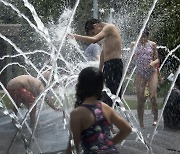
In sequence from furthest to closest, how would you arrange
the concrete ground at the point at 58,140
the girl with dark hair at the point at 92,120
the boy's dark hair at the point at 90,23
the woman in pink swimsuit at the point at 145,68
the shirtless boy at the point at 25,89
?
the woman in pink swimsuit at the point at 145,68, the shirtless boy at the point at 25,89, the boy's dark hair at the point at 90,23, the concrete ground at the point at 58,140, the girl with dark hair at the point at 92,120

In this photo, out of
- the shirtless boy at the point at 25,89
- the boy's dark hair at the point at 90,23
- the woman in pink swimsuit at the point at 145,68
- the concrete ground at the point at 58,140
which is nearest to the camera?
the concrete ground at the point at 58,140

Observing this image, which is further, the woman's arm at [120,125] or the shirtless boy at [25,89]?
the shirtless boy at [25,89]

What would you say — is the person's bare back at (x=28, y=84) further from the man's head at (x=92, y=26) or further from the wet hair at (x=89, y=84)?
the wet hair at (x=89, y=84)

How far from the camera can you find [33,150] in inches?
238

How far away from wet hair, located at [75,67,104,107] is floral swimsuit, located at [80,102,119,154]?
0.08 m

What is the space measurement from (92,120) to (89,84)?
0.75 ft

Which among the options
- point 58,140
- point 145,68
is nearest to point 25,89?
point 58,140

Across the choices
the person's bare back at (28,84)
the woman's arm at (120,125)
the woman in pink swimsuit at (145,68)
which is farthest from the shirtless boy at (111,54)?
the woman's arm at (120,125)

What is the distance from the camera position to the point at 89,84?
3477 mm

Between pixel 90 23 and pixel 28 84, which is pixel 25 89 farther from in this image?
pixel 90 23

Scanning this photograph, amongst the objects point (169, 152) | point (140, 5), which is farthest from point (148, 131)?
point (140, 5)

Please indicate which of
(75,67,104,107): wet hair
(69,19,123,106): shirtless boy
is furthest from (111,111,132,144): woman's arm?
(69,19,123,106): shirtless boy

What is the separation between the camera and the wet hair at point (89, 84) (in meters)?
3.47

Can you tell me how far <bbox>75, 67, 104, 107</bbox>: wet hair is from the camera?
11.4ft
